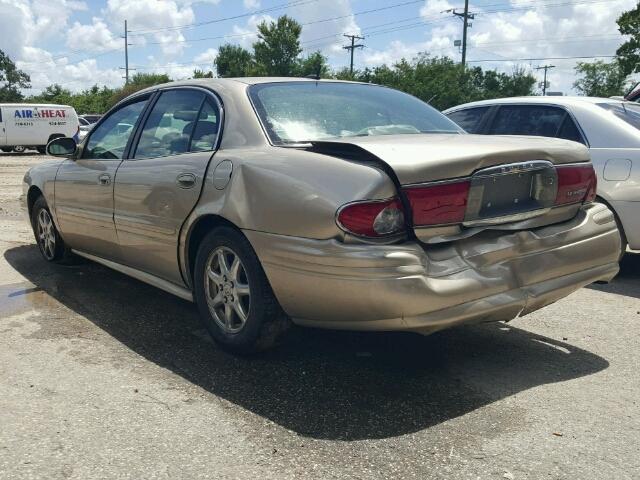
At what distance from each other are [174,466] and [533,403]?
1667 mm

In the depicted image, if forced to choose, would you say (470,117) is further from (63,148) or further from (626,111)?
(63,148)

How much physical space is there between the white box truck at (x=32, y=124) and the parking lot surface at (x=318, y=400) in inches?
991

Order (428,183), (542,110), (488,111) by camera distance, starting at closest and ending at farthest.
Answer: (428,183) → (542,110) → (488,111)

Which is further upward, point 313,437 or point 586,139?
point 586,139

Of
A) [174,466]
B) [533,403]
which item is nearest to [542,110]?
[533,403]

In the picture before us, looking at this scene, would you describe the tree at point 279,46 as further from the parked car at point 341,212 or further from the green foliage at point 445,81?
the parked car at point 341,212

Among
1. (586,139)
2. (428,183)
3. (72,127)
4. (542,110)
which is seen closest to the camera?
(428,183)

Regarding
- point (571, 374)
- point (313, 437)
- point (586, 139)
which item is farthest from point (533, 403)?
point (586, 139)

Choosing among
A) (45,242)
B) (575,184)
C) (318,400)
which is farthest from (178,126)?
(45,242)

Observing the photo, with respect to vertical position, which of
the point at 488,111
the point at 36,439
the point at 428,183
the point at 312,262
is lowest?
the point at 36,439

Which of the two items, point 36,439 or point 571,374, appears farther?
point 571,374

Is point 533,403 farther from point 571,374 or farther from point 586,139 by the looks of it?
point 586,139

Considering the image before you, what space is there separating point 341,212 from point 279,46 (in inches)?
2661

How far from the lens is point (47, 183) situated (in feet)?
18.3
